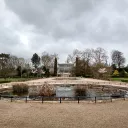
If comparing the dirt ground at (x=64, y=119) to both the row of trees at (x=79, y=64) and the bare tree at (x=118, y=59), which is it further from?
the bare tree at (x=118, y=59)

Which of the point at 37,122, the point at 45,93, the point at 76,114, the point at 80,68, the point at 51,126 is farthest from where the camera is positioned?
the point at 80,68

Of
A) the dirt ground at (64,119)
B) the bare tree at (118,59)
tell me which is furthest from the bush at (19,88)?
the bare tree at (118,59)

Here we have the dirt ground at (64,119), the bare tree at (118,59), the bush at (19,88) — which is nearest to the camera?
the dirt ground at (64,119)

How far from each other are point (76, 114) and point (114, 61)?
7946 centimetres

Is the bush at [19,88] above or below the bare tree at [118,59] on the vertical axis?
below

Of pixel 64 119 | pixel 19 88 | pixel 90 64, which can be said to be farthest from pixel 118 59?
pixel 64 119

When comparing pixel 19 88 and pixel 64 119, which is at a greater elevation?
pixel 19 88

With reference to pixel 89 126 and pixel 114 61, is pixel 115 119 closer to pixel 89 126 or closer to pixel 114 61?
pixel 89 126

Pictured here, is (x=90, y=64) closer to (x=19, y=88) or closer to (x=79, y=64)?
(x=79, y=64)

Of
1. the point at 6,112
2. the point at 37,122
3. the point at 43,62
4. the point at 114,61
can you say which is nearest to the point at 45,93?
the point at 6,112

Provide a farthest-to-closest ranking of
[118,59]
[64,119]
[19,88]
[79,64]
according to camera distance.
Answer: [118,59] → [79,64] → [19,88] → [64,119]

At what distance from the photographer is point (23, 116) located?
12.9m

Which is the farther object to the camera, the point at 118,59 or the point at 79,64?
the point at 118,59

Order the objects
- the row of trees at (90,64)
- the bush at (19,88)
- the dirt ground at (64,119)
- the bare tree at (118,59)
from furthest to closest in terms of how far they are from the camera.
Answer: the bare tree at (118,59) → the row of trees at (90,64) → the bush at (19,88) → the dirt ground at (64,119)
